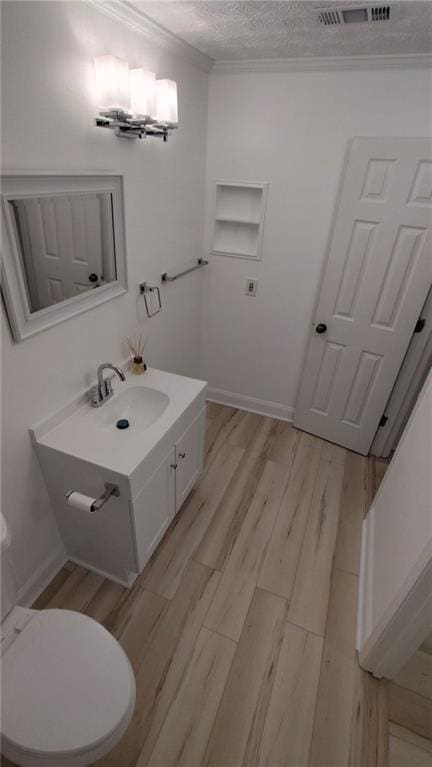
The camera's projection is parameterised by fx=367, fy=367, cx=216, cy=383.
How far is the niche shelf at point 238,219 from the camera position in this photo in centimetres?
241

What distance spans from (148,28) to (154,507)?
2.00 meters

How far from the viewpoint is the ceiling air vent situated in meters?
1.32

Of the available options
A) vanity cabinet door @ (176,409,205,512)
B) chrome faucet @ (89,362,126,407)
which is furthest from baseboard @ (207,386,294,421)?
chrome faucet @ (89,362,126,407)

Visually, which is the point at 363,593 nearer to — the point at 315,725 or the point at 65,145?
the point at 315,725

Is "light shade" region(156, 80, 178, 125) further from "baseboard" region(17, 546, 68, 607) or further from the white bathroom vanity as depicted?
"baseboard" region(17, 546, 68, 607)

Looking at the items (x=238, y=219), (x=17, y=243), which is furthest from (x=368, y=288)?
(x=17, y=243)

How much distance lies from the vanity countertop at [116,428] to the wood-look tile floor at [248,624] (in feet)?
2.50

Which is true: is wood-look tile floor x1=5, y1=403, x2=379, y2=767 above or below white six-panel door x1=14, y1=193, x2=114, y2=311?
below

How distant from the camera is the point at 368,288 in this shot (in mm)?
2236

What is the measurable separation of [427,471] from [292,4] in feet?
5.83

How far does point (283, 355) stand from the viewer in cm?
277

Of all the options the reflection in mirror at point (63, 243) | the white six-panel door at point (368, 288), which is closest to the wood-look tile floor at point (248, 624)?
the white six-panel door at point (368, 288)

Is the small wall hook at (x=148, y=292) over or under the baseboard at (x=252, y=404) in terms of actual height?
over

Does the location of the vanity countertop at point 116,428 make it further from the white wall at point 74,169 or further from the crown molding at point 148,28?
the crown molding at point 148,28
